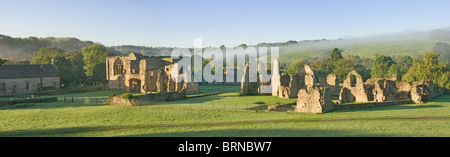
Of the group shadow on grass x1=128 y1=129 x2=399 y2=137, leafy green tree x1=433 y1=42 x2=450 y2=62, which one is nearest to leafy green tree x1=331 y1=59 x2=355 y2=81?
shadow on grass x1=128 y1=129 x2=399 y2=137

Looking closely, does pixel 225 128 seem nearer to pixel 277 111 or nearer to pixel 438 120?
pixel 277 111

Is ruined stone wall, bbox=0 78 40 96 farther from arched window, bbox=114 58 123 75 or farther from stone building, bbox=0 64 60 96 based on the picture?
arched window, bbox=114 58 123 75

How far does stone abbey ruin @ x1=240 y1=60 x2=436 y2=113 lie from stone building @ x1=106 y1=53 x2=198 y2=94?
11.3 m

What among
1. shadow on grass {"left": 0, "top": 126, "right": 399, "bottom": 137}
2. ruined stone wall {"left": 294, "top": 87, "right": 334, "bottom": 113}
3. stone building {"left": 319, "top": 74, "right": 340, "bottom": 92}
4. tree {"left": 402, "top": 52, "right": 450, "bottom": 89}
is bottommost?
shadow on grass {"left": 0, "top": 126, "right": 399, "bottom": 137}

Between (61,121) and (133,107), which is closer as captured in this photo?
(61,121)

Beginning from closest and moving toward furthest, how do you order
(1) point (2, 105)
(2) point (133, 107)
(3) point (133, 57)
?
(2) point (133, 107) → (1) point (2, 105) → (3) point (133, 57)

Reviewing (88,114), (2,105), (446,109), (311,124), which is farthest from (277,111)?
(2,105)

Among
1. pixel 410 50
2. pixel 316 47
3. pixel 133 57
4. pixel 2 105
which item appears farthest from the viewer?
pixel 316 47

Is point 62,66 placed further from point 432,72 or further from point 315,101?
point 432,72

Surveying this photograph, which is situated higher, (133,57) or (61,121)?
(133,57)

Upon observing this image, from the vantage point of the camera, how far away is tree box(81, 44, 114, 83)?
5841 cm

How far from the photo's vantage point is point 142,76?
47938 millimetres
